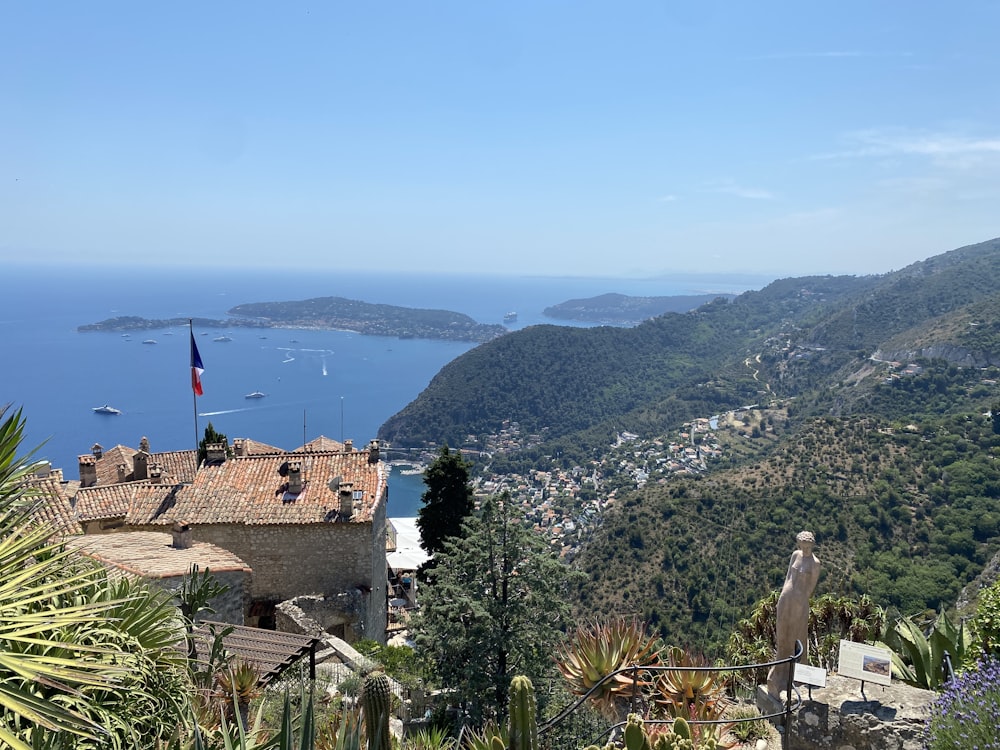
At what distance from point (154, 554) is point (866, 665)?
36.4 feet

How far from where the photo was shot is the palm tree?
300 centimetres

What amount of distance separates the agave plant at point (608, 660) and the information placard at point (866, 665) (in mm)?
1729

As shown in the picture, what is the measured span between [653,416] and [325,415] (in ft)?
169

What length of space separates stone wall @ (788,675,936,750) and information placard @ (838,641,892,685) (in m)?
0.24

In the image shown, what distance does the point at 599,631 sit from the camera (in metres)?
6.95

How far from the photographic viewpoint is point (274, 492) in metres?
14.9

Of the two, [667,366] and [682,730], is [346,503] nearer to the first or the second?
[682,730]

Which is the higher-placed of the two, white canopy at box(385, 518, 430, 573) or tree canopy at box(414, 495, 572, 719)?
tree canopy at box(414, 495, 572, 719)

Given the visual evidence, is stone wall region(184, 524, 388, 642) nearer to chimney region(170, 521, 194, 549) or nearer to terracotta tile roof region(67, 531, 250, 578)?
terracotta tile roof region(67, 531, 250, 578)

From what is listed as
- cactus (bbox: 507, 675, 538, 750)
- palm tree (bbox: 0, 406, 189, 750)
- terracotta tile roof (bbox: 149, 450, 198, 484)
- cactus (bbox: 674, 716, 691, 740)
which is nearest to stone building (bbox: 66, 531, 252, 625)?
palm tree (bbox: 0, 406, 189, 750)

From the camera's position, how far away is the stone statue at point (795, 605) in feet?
21.5

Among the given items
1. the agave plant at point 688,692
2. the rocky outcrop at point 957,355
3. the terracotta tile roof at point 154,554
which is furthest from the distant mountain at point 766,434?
the terracotta tile roof at point 154,554

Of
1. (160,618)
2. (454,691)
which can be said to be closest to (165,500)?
(454,691)

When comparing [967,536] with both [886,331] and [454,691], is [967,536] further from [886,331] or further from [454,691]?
[886,331]
